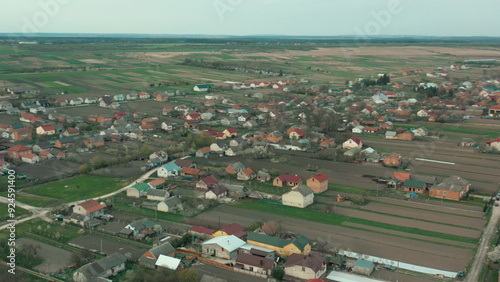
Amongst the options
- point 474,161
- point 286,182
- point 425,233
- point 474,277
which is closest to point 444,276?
point 474,277

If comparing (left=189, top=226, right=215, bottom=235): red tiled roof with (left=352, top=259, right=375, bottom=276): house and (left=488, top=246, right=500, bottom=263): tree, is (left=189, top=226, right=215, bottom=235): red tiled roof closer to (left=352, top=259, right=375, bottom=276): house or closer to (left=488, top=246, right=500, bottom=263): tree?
(left=352, top=259, right=375, bottom=276): house

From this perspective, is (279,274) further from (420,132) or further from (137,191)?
(420,132)

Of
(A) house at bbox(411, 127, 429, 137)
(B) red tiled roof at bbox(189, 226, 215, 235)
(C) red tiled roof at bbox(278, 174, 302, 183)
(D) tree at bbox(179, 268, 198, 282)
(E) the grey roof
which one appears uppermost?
(A) house at bbox(411, 127, 429, 137)

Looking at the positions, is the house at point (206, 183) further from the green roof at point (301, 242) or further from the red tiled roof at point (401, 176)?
the red tiled roof at point (401, 176)

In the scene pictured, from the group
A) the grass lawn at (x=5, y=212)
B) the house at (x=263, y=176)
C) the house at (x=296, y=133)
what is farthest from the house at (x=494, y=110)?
the grass lawn at (x=5, y=212)

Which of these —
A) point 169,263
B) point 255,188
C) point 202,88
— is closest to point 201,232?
point 169,263

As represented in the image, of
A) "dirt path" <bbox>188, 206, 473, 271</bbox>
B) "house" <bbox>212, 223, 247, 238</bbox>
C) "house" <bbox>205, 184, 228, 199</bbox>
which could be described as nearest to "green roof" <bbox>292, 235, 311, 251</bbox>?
"dirt path" <bbox>188, 206, 473, 271</bbox>
